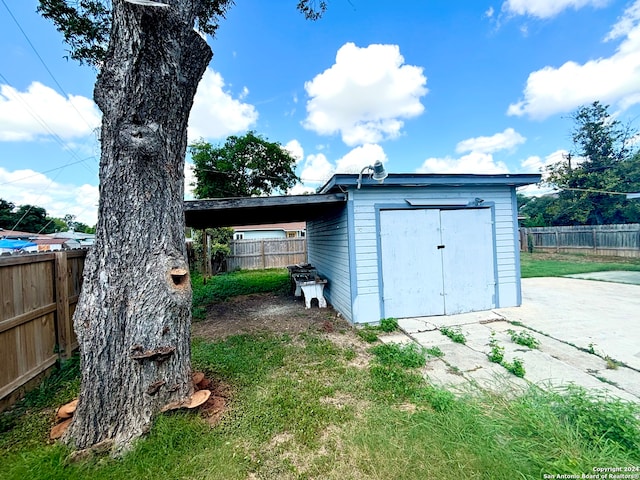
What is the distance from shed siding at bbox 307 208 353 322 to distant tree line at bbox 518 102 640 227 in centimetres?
1830

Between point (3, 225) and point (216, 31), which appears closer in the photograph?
point (216, 31)

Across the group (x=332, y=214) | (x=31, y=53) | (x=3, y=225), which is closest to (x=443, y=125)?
(x=332, y=214)

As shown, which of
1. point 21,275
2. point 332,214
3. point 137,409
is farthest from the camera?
point 332,214

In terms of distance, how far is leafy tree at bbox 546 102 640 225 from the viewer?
54.2ft

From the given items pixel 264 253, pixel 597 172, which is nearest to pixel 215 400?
pixel 264 253

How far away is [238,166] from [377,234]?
1587 cm

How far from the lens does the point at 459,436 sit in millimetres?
1847

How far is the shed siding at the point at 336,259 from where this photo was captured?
4.81m

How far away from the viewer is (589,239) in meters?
13.0

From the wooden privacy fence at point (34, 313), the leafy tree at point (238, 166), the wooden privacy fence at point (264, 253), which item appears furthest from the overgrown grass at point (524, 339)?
the leafy tree at point (238, 166)

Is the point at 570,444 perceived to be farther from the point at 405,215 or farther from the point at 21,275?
the point at 21,275

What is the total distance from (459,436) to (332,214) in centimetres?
432

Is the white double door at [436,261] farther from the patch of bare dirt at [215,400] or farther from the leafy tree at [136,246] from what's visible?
the leafy tree at [136,246]

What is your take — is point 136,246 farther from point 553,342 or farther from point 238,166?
point 238,166
